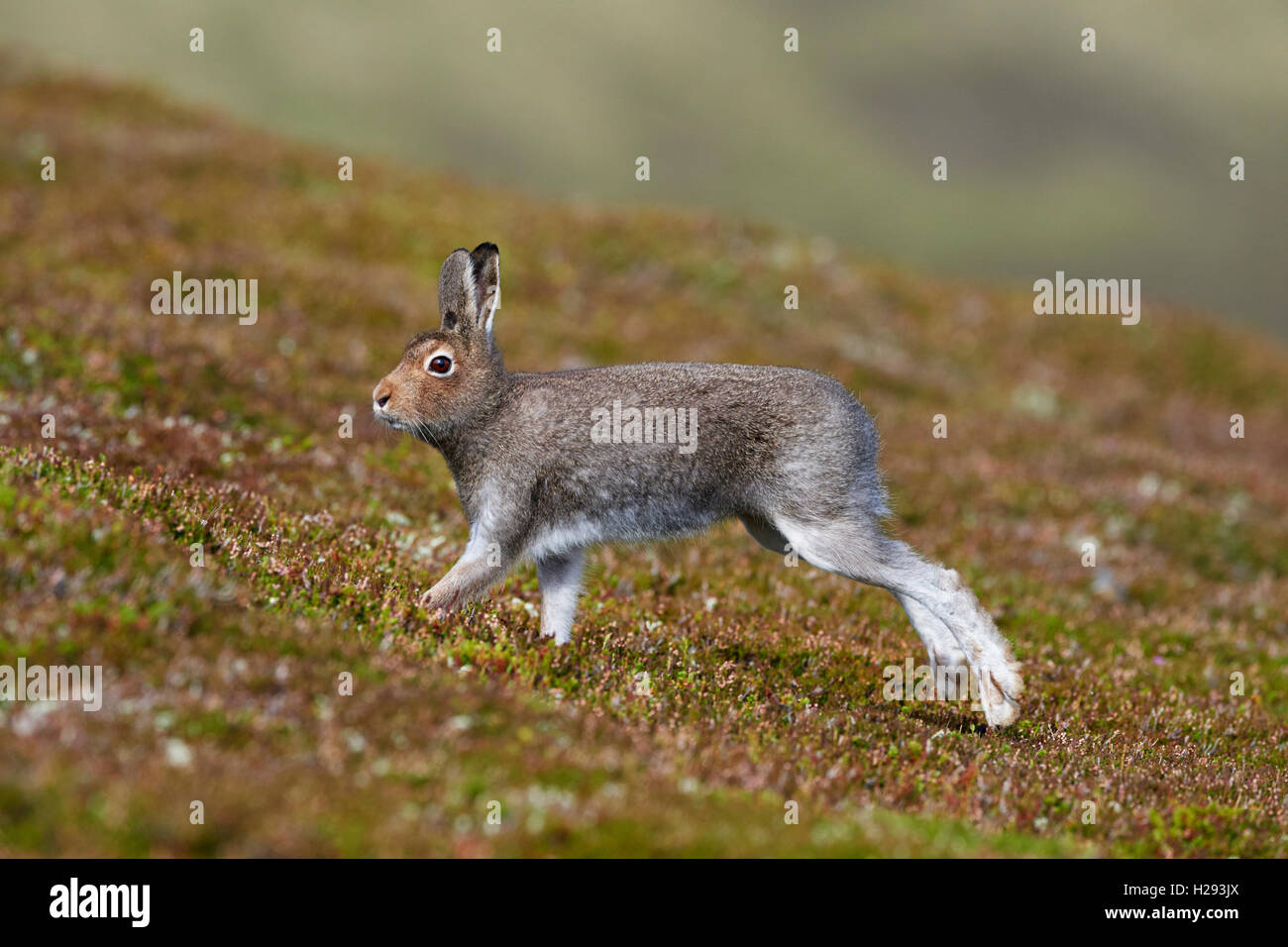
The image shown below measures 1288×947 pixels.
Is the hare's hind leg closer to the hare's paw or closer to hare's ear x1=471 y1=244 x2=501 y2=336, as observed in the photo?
the hare's paw

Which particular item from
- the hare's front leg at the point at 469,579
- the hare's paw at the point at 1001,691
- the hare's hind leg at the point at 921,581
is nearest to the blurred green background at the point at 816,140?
the hare's hind leg at the point at 921,581

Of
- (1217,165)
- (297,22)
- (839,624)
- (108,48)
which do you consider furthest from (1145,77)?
(839,624)

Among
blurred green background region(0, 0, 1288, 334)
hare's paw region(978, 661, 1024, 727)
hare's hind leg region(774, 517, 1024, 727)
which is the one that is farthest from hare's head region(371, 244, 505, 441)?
blurred green background region(0, 0, 1288, 334)

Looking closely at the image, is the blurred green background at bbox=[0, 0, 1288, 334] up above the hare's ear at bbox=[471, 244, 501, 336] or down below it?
above

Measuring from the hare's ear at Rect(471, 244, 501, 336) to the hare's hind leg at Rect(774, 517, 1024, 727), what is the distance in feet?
10.2

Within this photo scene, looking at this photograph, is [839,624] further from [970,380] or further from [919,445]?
[970,380]

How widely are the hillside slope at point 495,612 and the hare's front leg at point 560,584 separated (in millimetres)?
252

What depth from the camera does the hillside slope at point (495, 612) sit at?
6.02 m

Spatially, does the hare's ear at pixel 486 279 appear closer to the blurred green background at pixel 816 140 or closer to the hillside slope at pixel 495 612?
the hillside slope at pixel 495 612

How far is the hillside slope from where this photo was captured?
6.02 metres

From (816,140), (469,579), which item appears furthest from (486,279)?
(816,140)

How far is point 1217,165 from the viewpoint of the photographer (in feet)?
625

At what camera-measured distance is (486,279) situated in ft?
31.9

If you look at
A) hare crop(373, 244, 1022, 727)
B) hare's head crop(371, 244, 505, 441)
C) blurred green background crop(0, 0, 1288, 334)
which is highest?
blurred green background crop(0, 0, 1288, 334)
